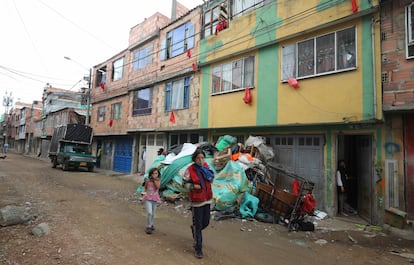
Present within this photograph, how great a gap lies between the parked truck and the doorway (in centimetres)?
1735

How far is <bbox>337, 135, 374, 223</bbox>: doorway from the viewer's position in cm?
779

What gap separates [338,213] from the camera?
8.29 m

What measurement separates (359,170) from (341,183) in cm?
125

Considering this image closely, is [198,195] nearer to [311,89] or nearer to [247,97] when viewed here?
[311,89]

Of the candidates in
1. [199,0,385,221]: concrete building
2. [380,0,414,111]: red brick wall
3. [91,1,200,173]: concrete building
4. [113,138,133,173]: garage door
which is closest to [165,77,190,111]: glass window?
[91,1,200,173]: concrete building

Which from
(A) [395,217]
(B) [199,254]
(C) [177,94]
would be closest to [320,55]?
(A) [395,217]

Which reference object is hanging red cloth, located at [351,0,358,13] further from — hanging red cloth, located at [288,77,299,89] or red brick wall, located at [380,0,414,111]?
hanging red cloth, located at [288,77,299,89]

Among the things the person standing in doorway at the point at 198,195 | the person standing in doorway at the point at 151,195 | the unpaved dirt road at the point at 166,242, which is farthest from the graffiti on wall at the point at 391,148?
the person standing in doorway at the point at 151,195

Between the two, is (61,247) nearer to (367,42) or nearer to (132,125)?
(367,42)

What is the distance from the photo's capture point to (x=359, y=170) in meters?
8.80

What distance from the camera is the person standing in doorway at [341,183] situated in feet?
26.7

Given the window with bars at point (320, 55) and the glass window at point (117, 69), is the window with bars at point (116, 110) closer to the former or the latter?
the glass window at point (117, 69)

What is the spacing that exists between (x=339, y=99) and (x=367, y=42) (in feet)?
5.78

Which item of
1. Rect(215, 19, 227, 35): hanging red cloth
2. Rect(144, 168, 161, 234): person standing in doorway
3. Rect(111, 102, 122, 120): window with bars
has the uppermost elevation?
Rect(215, 19, 227, 35): hanging red cloth
